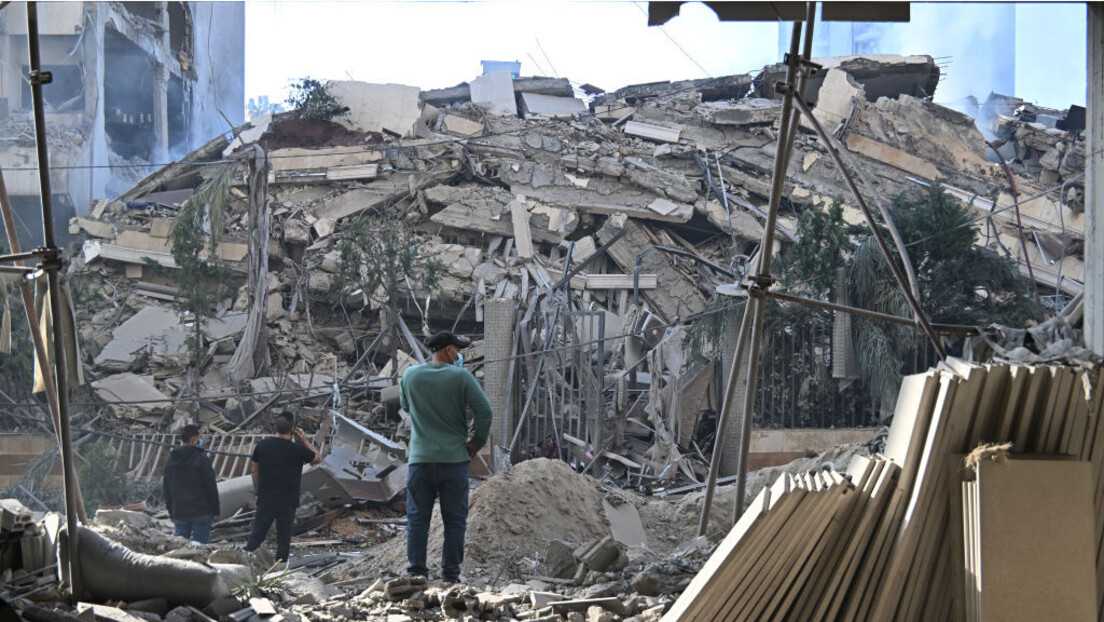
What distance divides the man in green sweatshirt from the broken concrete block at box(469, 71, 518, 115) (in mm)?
19862

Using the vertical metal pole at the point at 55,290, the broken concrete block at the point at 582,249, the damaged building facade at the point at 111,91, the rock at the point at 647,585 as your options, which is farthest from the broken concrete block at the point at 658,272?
the vertical metal pole at the point at 55,290

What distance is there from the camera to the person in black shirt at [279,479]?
7.77 metres

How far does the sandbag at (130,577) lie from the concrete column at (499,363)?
27.5 feet

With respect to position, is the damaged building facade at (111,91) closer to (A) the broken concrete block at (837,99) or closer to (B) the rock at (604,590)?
(B) the rock at (604,590)

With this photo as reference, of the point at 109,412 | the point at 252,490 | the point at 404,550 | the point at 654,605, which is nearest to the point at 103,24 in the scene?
the point at 109,412

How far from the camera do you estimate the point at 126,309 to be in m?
18.9

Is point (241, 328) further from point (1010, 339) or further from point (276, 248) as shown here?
point (1010, 339)

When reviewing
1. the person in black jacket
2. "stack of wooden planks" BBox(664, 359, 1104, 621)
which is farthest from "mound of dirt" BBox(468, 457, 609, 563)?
"stack of wooden planks" BBox(664, 359, 1104, 621)

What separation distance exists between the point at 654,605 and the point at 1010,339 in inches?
78.7

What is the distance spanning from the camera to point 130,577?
4.55m

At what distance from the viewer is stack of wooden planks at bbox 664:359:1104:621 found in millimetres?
3701

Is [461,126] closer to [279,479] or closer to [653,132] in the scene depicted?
[653,132]

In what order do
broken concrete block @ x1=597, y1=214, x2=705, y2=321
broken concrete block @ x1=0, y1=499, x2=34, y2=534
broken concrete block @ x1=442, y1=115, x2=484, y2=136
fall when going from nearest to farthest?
1. broken concrete block @ x1=0, y1=499, x2=34, y2=534
2. broken concrete block @ x1=597, y1=214, x2=705, y2=321
3. broken concrete block @ x1=442, y1=115, x2=484, y2=136

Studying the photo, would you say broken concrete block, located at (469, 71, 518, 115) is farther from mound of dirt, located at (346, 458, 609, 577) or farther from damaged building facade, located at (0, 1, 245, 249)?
mound of dirt, located at (346, 458, 609, 577)
